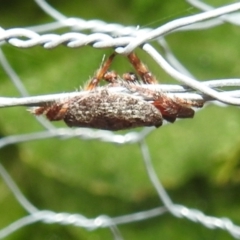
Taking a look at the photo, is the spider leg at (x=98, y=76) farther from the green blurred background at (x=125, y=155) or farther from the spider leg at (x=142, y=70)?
the green blurred background at (x=125, y=155)

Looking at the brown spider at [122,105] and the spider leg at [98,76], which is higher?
the spider leg at [98,76]

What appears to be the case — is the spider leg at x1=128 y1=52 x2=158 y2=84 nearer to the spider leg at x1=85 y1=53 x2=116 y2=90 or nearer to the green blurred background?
the spider leg at x1=85 y1=53 x2=116 y2=90

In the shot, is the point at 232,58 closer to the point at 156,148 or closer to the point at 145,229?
the point at 156,148

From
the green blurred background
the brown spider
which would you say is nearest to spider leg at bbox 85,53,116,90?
the brown spider

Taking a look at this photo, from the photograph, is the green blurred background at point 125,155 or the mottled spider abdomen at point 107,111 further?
the green blurred background at point 125,155

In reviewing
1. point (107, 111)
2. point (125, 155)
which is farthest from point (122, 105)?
point (125, 155)

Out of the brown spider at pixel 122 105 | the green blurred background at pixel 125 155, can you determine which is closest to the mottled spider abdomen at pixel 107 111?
the brown spider at pixel 122 105
